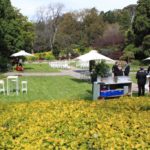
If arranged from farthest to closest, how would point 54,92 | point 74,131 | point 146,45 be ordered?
point 146,45 < point 54,92 < point 74,131

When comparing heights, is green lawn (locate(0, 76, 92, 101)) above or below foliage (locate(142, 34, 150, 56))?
below

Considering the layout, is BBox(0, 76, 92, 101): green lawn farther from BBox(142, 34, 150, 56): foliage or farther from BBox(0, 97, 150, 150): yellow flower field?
BBox(142, 34, 150, 56): foliage

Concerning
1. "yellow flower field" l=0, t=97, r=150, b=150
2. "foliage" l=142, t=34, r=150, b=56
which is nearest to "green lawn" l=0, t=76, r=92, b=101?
"yellow flower field" l=0, t=97, r=150, b=150

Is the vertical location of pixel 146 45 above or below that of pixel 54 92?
above

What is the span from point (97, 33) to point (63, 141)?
303 feet

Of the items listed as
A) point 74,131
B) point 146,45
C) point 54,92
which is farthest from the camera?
point 146,45

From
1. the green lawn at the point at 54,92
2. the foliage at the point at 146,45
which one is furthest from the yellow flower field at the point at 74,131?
the foliage at the point at 146,45

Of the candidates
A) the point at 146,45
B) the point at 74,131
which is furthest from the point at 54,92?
the point at 146,45

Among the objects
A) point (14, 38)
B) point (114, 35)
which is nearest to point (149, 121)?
point (14, 38)

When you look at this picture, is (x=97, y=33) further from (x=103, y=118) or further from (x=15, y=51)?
(x=103, y=118)

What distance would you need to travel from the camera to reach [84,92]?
77.0ft

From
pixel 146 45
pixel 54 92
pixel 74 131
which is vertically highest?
pixel 146 45

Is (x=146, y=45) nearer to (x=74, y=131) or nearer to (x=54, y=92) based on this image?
(x=54, y=92)

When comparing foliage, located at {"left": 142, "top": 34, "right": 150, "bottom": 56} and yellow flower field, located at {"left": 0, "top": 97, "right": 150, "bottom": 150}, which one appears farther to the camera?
foliage, located at {"left": 142, "top": 34, "right": 150, "bottom": 56}
